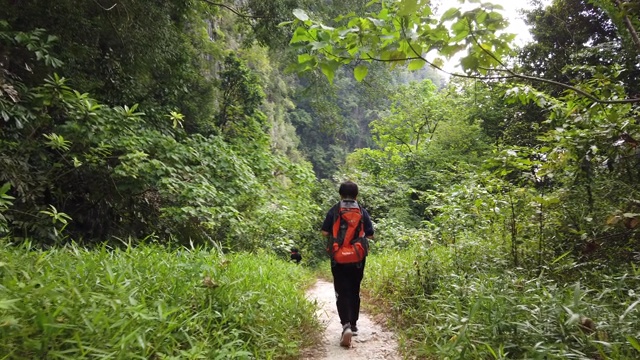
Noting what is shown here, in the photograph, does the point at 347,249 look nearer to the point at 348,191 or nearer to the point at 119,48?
the point at 348,191

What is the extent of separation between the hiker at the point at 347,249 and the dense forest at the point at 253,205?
0.46 metres

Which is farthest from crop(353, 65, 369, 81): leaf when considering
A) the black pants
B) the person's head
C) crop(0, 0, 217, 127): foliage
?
crop(0, 0, 217, 127): foliage

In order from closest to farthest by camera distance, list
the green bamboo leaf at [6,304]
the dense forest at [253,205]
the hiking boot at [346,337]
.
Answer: the green bamboo leaf at [6,304], the dense forest at [253,205], the hiking boot at [346,337]

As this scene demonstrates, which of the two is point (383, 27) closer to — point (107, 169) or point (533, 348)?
point (533, 348)

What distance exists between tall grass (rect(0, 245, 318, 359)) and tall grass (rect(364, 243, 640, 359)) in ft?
4.04

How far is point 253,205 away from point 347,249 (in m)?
3.86

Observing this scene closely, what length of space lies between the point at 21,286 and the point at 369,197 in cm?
1274

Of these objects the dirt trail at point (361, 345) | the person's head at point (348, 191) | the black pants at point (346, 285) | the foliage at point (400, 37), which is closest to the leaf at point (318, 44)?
the foliage at point (400, 37)

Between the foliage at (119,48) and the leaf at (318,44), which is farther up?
the foliage at (119,48)

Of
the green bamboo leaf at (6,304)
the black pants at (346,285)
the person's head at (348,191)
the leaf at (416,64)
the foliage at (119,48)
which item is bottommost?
the black pants at (346,285)

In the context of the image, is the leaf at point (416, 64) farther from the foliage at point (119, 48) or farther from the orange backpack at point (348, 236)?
the foliage at point (119, 48)

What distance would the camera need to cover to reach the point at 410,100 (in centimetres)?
2080

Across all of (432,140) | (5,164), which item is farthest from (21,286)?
(432,140)

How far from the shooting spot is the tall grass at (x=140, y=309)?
71.0 inches
